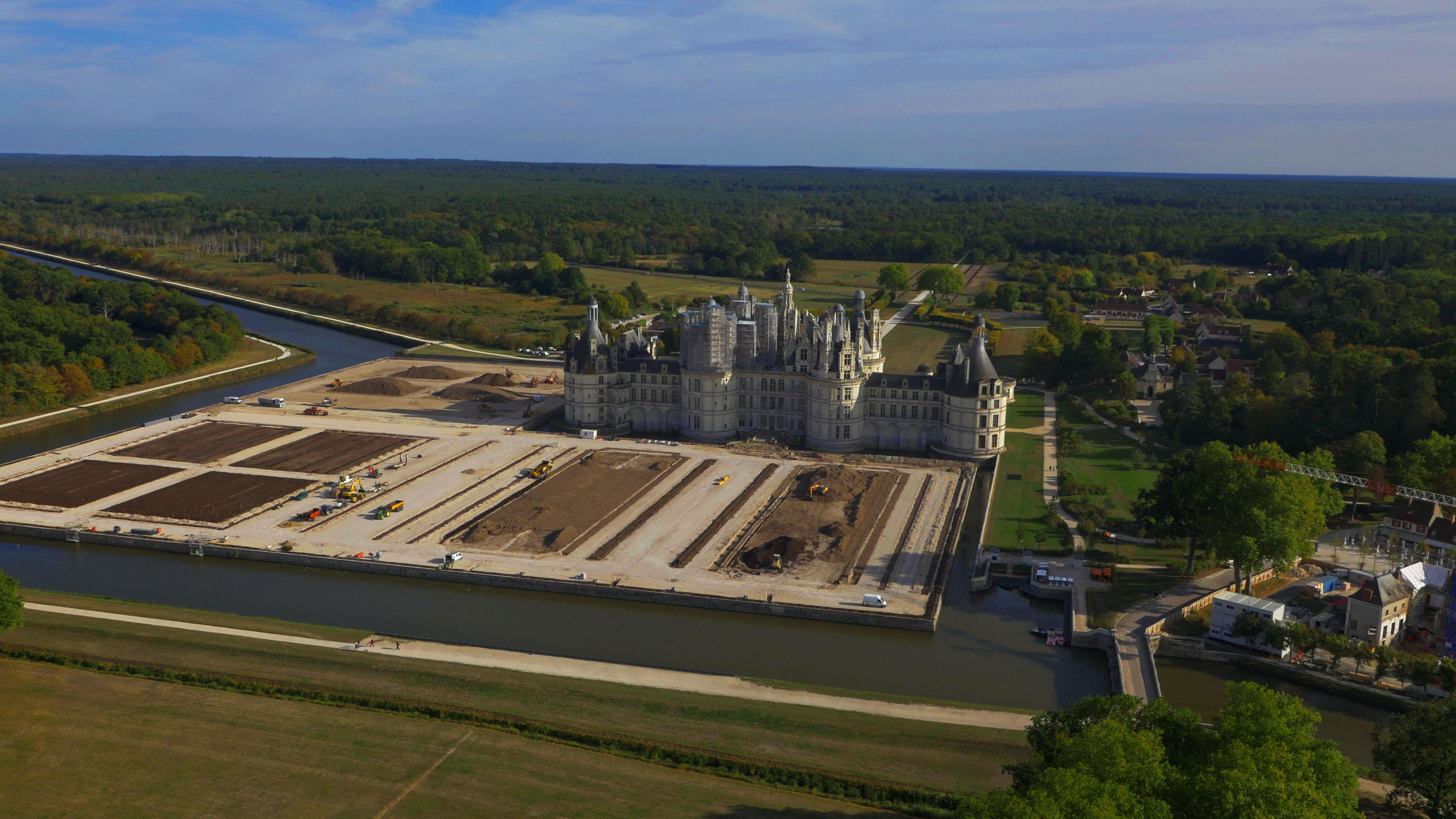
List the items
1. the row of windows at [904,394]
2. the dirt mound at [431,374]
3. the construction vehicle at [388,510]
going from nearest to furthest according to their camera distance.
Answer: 1. the construction vehicle at [388,510]
2. the row of windows at [904,394]
3. the dirt mound at [431,374]

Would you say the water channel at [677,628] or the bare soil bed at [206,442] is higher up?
the bare soil bed at [206,442]

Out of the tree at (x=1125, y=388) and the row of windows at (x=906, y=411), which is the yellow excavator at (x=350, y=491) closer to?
the row of windows at (x=906, y=411)

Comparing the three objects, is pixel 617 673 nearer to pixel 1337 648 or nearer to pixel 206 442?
pixel 1337 648

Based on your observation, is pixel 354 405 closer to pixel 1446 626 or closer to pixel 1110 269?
pixel 1446 626

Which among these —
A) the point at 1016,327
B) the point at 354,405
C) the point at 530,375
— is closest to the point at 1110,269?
the point at 1016,327

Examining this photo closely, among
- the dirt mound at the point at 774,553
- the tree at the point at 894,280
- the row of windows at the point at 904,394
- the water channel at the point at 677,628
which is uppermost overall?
the tree at the point at 894,280

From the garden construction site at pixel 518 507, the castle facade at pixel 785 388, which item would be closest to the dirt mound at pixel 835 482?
the garden construction site at pixel 518 507
